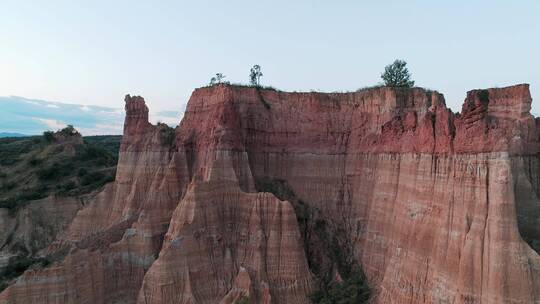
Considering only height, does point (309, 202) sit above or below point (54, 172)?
above

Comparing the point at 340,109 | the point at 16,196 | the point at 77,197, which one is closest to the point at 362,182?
the point at 340,109

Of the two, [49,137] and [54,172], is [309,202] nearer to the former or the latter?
[54,172]

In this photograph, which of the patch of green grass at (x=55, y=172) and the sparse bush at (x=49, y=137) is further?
the sparse bush at (x=49, y=137)

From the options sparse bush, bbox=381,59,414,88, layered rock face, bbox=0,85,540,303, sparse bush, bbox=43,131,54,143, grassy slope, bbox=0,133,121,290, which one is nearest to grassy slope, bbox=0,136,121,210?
grassy slope, bbox=0,133,121,290

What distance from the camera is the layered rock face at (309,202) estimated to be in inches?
750

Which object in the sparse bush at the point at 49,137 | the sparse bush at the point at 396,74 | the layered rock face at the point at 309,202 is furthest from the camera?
the sparse bush at the point at 49,137

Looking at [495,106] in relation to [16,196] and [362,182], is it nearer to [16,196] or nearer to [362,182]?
[362,182]

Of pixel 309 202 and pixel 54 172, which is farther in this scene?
pixel 54 172

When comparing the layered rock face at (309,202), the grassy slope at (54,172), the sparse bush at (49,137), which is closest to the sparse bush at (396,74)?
the layered rock face at (309,202)

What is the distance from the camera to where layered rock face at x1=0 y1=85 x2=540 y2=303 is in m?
19.0

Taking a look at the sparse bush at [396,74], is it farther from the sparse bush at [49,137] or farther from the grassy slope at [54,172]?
the sparse bush at [49,137]

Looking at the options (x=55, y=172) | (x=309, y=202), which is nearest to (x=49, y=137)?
(x=55, y=172)

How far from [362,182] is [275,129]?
750 centimetres

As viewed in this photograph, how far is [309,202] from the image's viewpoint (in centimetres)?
3111
